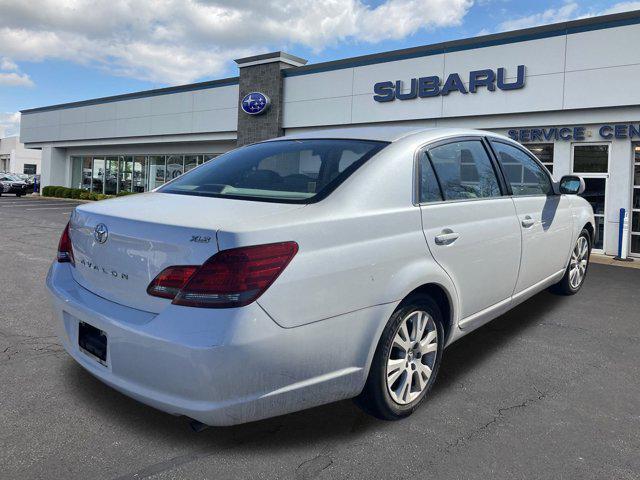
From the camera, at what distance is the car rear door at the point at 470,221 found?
3096mm

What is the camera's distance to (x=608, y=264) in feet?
31.1

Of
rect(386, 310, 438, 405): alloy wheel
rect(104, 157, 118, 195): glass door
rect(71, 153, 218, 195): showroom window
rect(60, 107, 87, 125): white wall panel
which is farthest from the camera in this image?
rect(104, 157, 118, 195): glass door

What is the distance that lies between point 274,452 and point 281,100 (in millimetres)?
15827

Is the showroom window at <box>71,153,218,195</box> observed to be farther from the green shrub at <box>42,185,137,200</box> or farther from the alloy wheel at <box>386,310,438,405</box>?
the alloy wheel at <box>386,310,438,405</box>

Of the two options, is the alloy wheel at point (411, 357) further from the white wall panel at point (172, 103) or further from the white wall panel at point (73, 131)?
the white wall panel at point (73, 131)

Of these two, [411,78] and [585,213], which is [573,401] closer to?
[585,213]

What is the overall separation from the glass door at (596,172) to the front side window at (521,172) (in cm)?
735

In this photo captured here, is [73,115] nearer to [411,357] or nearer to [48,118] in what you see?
[48,118]

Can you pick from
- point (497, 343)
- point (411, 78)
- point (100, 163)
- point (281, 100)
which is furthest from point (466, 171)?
point (100, 163)

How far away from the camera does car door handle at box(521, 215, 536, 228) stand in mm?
3998

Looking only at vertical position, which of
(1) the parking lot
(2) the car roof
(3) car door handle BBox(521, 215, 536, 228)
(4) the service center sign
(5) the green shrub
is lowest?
(1) the parking lot

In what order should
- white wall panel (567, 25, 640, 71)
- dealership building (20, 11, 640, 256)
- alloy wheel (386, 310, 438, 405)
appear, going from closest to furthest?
alloy wheel (386, 310, 438, 405) < white wall panel (567, 25, 640, 71) < dealership building (20, 11, 640, 256)

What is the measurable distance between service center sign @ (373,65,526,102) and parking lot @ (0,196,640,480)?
9.47 meters

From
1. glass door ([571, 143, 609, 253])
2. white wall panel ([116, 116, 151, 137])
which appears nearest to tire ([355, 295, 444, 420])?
glass door ([571, 143, 609, 253])
